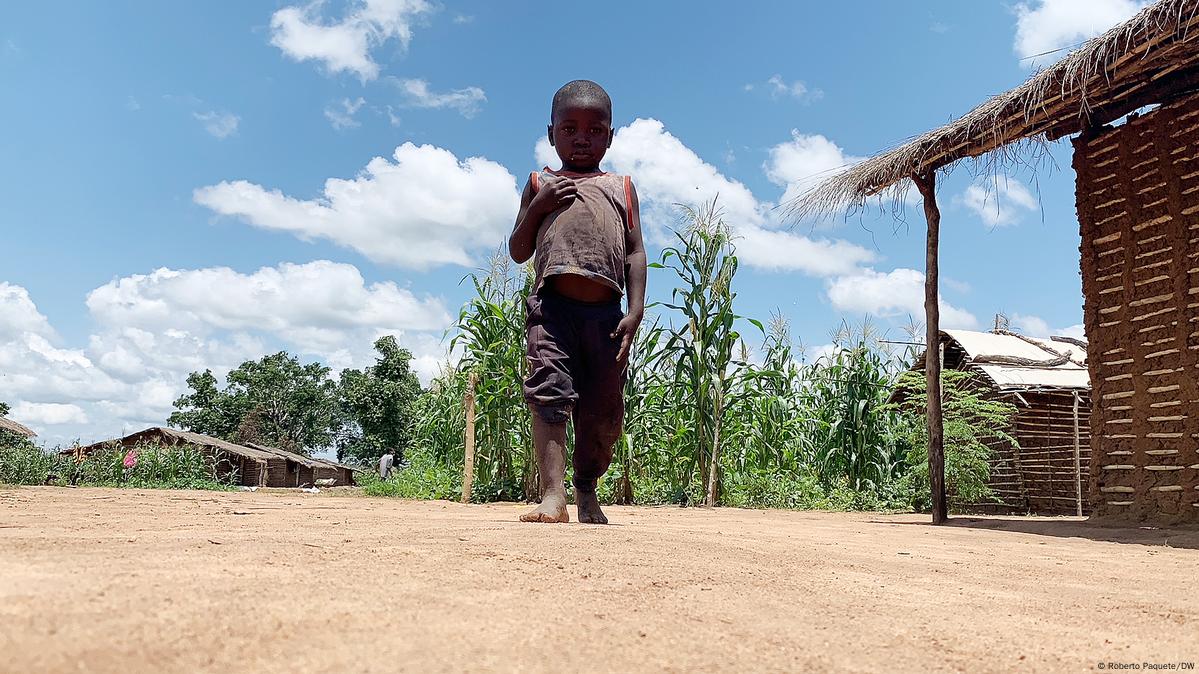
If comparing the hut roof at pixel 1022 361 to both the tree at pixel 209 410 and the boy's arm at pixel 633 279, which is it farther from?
the tree at pixel 209 410

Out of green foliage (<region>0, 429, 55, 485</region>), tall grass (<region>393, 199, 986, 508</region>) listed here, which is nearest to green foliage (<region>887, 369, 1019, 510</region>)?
tall grass (<region>393, 199, 986, 508</region>)

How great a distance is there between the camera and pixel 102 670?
3.13 ft

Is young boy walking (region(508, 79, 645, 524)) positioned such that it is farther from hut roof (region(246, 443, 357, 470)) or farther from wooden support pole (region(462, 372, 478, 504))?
hut roof (region(246, 443, 357, 470))

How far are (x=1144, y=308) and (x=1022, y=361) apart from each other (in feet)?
20.2

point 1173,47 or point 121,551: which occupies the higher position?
point 1173,47

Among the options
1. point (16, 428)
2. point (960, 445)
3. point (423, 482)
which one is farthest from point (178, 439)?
point (960, 445)

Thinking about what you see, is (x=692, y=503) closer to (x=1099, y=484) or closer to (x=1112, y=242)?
(x=1099, y=484)

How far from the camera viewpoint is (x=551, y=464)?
3232 millimetres

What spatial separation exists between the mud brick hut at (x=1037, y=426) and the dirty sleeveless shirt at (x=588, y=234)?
8.73 metres

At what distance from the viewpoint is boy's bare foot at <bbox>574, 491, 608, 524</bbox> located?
3434mm

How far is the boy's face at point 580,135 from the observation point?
3.53 metres

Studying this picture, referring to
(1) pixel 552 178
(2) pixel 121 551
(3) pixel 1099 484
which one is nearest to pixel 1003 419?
(3) pixel 1099 484

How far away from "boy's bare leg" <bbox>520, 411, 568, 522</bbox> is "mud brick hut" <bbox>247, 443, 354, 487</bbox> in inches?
1035

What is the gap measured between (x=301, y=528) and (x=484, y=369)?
5827mm
